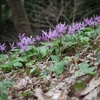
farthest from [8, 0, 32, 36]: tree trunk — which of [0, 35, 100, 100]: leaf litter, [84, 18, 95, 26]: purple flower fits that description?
[0, 35, 100, 100]: leaf litter

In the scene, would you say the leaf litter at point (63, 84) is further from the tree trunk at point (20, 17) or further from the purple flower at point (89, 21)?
the tree trunk at point (20, 17)

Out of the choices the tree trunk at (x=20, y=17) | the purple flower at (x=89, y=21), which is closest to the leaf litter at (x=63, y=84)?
the purple flower at (x=89, y=21)

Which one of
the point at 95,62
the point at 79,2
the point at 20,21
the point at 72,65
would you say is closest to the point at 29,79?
the point at 72,65

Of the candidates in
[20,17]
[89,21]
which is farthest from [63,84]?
[20,17]

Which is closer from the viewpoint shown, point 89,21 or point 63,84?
point 63,84

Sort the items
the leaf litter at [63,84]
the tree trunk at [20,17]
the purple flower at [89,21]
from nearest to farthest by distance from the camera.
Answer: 1. the leaf litter at [63,84]
2. the purple flower at [89,21]
3. the tree trunk at [20,17]

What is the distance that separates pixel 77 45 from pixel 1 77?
865 mm

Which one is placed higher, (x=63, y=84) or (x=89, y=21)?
(x=89, y=21)

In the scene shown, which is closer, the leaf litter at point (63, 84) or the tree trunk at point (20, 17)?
the leaf litter at point (63, 84)

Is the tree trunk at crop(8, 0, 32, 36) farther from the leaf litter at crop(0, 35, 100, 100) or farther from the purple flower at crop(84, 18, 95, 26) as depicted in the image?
the leaf litter at crop(0, 35, 100, 100)

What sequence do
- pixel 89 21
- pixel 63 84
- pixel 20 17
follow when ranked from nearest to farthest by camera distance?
pixel 63 84 < pixel 89 21 < pixel 20 17

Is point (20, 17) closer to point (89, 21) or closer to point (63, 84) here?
point (89, 21)

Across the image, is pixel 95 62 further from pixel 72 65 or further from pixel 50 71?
pixel 50 71

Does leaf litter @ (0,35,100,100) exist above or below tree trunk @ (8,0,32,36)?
below
